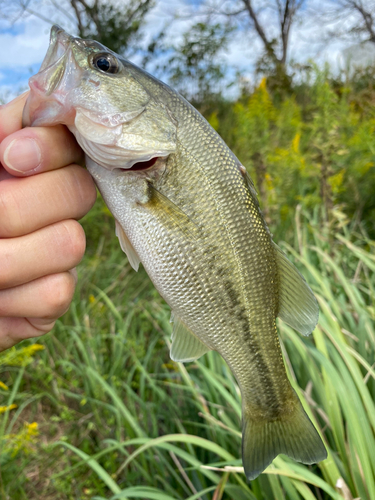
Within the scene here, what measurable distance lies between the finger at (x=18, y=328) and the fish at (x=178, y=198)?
1.14ft

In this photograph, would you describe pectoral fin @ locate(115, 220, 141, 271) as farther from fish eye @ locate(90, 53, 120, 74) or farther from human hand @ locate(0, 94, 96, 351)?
fish eye @ locate(90, 53, 120, 74)

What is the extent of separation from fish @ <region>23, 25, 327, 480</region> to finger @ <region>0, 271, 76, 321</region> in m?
0.20

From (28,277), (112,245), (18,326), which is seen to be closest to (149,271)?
(28,277)

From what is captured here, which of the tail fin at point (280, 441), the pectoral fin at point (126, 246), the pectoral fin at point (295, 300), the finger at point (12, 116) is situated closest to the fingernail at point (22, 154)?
the finger at point (12, 116)

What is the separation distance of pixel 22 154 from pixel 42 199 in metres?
0.11

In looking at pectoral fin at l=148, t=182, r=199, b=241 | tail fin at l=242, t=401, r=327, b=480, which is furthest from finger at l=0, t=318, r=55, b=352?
tail fin at l=242, t=401, r=327, b=480

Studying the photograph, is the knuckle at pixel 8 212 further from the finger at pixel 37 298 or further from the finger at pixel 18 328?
the finger at pixel 18 328

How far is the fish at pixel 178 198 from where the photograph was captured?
83 cm

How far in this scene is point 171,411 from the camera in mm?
1793

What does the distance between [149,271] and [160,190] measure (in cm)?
20

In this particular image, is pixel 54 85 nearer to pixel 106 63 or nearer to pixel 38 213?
pixel 106 63

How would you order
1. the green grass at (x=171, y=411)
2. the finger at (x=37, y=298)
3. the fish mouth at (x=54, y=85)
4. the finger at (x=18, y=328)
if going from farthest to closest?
the green grass at (x=171, y=411)
the finger at (x=18, y=328)
the finger at (x=37, y=298)
the fish mouth at (x=54, y=85)

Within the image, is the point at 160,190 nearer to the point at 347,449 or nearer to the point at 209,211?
the point at 209,211

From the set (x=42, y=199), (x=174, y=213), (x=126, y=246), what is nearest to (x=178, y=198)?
(x=174, y=213)
